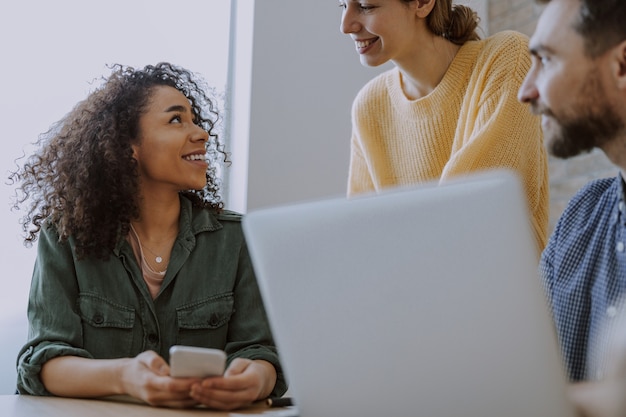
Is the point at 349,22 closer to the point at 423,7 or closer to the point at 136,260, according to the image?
the point at 423,7

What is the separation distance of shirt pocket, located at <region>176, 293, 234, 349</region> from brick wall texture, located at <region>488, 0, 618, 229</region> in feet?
5.07

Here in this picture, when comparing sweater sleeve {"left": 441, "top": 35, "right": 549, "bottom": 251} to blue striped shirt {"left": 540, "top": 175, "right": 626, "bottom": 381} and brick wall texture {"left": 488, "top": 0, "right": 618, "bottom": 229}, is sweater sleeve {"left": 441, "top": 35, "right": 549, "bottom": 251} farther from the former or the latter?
brick wall texture {"left": 488, "top": 0, "right": 618, "bottom": 229}

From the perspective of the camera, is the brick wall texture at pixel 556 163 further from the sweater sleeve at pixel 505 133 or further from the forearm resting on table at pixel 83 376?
the forearm resting on table at pixel 83 376

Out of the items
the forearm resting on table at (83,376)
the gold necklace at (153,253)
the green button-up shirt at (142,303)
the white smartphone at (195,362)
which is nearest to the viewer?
the white smartphone at (195,362)

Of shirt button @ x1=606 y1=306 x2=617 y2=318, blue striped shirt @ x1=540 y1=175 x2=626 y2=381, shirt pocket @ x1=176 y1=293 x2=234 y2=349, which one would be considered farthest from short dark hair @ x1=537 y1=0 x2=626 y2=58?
shirt pocket @ x1=176 y1=293 x2=234 y2=349

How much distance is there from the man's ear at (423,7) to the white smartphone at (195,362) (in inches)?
46.1

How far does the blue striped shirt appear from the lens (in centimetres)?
116

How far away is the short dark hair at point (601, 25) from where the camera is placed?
1.17 metres

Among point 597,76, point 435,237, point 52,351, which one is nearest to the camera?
point 435,237

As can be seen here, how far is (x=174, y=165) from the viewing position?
1.90 metres

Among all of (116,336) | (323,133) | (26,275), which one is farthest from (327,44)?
(116,336)

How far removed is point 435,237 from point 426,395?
160mm

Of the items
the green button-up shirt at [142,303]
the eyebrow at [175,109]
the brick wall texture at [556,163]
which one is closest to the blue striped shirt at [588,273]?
the green button-up shirt at [142,303]

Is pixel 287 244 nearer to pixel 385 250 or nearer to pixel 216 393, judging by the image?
pixel 385 250
